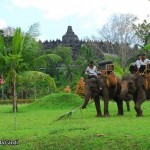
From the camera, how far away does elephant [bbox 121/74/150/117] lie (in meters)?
16.0

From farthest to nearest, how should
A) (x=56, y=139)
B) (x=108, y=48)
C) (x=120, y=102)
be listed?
(x=108, y=48) → (x=120, y=102) → (x=56, y=139)

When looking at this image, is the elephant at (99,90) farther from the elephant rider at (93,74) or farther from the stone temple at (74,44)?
the stone temple at (74,44)

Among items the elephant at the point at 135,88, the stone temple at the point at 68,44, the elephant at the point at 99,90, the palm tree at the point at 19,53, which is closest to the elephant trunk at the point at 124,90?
the elephant at the point at 135,88

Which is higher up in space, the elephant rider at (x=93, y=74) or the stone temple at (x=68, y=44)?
the stone temple at (x=68, y=44)

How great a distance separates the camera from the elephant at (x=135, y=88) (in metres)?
16.0

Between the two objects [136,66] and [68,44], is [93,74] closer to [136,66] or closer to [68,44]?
[136,66]

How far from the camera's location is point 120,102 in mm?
17922

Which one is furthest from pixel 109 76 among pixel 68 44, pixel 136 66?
pixel 68 44

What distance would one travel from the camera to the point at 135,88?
16.2 m

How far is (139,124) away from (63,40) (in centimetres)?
6738

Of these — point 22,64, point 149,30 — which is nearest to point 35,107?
point 22,64

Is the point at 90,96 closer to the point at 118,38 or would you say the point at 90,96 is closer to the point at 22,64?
the point at 22,64

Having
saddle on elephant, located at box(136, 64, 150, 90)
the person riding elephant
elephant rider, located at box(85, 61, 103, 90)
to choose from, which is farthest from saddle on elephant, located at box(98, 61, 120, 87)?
saddle on elephant, located at box(136, 64, 150, 90)

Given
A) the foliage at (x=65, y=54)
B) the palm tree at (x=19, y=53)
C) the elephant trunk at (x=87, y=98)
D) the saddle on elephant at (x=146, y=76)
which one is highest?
the foliage at (x=65, y=54)
